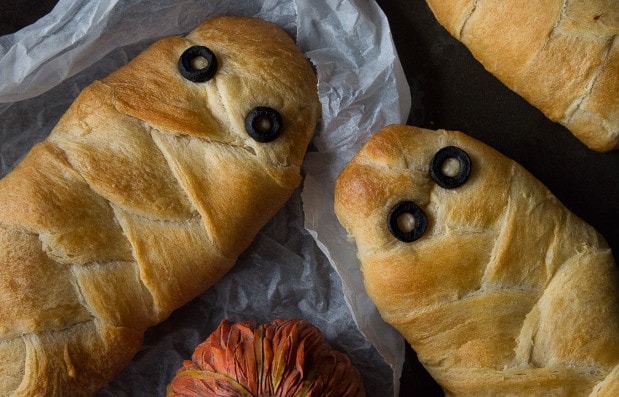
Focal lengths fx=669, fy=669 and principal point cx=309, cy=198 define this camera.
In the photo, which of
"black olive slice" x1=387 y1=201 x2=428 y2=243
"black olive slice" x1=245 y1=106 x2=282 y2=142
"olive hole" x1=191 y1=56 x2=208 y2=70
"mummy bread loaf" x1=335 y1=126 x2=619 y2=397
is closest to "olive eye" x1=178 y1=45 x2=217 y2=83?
"olive hole" x1=191 y1=56 x2=208 y2=70

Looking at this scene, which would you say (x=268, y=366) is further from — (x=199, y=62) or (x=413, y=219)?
(x=199, y=62)

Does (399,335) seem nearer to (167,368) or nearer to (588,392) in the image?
(588,392)

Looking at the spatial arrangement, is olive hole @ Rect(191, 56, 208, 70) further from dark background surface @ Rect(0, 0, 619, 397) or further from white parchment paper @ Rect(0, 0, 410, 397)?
dark background surface @ Rect(0, 0, 619, 397)

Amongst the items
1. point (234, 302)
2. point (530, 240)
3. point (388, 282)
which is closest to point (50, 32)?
point (234, 302)

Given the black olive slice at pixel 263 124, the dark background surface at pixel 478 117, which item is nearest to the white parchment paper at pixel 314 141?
the dark background surface at pixel 478 117

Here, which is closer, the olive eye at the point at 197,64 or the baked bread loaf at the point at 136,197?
the baked bread loaf at the point at 136,197

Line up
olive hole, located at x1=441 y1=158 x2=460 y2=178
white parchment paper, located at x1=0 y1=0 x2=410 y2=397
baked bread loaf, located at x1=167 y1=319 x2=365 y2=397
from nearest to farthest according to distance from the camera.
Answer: baked bread loaf, located at x1=167 y1=319 x2=365 y2=397
olive hole, located at x1=441 y1=158 x2=460 y2=178
white parchment paper, located at x1=0 y1=0 x2=410 y2=397

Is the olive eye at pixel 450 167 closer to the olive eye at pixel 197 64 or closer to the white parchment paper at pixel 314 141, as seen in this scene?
the white parchment paper at pixel 314 141
